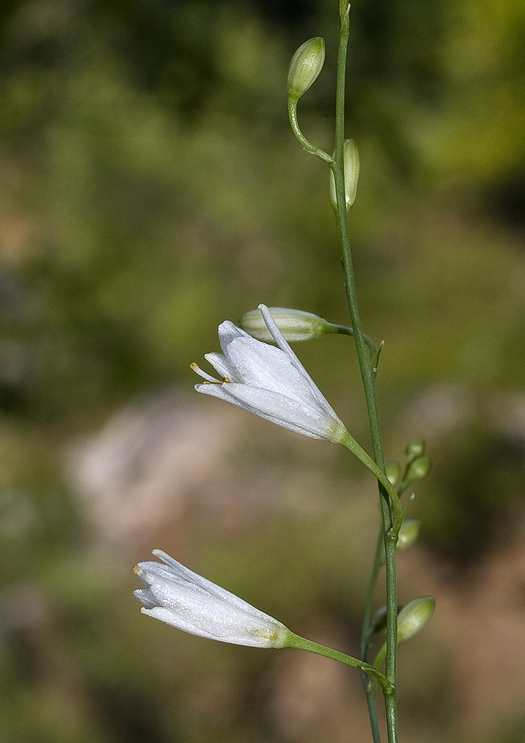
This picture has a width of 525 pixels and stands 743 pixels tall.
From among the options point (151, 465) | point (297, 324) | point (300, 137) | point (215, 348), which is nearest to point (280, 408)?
point (297, 324)

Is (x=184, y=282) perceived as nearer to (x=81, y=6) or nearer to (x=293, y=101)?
(x=81, y=6)

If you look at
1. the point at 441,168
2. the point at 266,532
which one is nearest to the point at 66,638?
the point at 266,532

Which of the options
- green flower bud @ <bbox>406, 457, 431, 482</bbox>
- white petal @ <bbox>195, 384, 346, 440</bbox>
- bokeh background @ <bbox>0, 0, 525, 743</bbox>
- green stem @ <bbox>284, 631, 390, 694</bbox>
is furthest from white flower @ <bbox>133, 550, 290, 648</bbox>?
bokeh background @ <bbox>0, 0, 525, 743</bbox>

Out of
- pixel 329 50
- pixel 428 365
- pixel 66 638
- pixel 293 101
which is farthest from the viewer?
pixel 329 50

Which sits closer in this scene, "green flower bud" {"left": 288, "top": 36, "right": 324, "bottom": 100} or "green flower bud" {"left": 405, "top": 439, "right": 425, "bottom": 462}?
"green flower bud" {"left": 288, "top": 36, "right": 324, "bottom": 100}

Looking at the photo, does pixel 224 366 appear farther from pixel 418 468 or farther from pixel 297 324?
pixel 418 468

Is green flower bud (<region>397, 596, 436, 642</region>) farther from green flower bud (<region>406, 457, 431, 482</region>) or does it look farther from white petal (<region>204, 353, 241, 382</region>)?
white petal (<region>204, 353, 241, 382</region>)

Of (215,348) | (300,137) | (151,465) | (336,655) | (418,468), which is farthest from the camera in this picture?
(215,348)
